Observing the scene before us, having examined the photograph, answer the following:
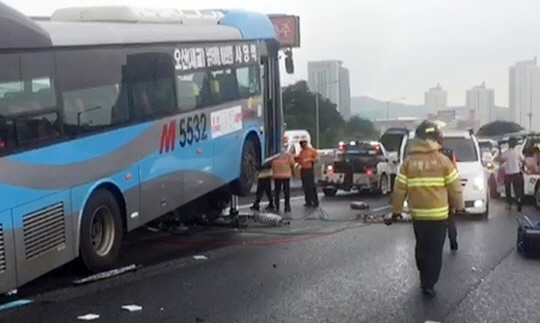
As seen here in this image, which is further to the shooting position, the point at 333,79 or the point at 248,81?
the point at 333,79

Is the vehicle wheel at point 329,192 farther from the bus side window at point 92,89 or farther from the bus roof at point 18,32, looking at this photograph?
the bus roof at point 18,32

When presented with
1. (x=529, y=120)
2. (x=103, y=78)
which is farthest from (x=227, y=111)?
(x=529, y=120)

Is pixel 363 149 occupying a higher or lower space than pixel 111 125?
lower

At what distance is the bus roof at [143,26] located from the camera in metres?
12.1

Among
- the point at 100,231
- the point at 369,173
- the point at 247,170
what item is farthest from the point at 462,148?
the point at 100,231

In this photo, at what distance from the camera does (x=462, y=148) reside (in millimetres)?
21625

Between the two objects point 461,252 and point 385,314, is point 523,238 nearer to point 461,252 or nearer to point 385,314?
point 461,252

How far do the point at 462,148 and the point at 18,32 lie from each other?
520 inches

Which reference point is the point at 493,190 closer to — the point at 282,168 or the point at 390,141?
the point at 282,168

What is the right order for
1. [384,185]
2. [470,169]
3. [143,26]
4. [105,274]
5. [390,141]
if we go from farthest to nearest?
[390,141]
[384,185]
[470,169]
[143,26]
[105,274]

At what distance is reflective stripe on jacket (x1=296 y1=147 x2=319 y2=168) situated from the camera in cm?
2425

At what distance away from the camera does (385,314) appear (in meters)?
9.60

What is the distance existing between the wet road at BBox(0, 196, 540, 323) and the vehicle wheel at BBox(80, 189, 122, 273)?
43cm

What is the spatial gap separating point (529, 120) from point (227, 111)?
62256mm
